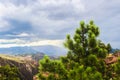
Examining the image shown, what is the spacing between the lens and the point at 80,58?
3878 centimetres

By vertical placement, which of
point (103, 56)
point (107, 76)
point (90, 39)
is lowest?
point (107, 76)

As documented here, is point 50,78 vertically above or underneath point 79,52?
underneath

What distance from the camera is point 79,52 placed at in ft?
126

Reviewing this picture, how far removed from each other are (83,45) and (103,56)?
3218 millimetres

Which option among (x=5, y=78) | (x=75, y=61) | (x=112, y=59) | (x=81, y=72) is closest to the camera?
(x=81, y=72)

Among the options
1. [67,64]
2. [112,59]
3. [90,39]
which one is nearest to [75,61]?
[67,64]

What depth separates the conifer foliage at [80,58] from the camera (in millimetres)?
36531

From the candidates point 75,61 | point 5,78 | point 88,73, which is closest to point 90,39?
point 75,61

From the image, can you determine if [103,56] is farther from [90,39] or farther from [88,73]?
[88,73]

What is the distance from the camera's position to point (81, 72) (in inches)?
1255

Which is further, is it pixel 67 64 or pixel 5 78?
pixel 5 78

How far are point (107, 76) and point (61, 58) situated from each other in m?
7.25

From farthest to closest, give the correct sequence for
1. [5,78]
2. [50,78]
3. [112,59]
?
[5,78] → [112,59] → [50,78]

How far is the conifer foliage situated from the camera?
36.5 m
